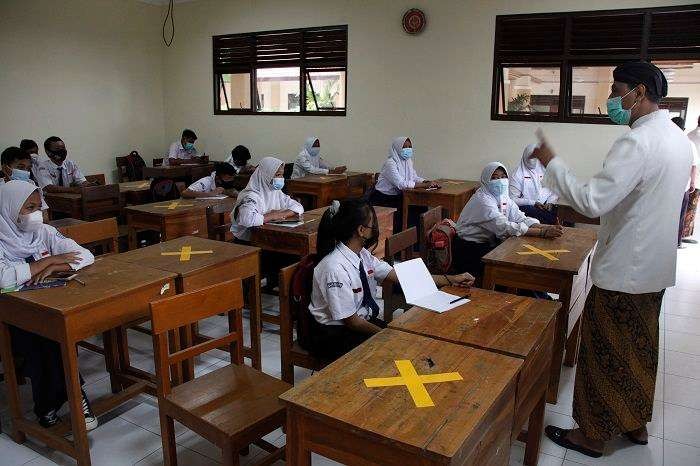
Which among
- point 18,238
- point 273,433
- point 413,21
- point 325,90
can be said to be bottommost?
point 273,433

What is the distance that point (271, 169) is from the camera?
4.02m

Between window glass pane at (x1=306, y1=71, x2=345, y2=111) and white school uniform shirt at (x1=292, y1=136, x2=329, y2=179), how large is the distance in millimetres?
596

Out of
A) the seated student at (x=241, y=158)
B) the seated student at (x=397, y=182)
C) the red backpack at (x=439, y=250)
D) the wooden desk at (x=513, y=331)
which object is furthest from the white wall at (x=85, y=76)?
the wooden desk at (x=513, y=331)

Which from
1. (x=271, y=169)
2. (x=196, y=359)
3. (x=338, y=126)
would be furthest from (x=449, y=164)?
(x=196, y=359)

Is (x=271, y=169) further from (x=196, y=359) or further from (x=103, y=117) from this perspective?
(x=103, y=117)

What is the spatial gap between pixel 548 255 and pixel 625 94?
3.33 feet

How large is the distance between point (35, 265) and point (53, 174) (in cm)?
398

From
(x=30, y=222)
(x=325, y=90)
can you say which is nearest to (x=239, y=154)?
(x=325, y=90)

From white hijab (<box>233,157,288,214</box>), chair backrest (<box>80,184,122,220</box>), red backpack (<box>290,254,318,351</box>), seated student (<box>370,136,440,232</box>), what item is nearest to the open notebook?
red backpack (<box>290,254,318,351</box>)

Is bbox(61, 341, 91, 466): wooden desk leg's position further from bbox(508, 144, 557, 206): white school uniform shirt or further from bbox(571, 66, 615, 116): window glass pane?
bbox(571, 66, 615, 116): window glass pane

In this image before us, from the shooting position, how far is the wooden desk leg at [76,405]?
204 centimetres

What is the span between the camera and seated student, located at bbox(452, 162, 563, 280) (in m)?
3.55

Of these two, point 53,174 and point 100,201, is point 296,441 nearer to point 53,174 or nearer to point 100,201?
point 100,201

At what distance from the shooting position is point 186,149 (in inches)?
318
